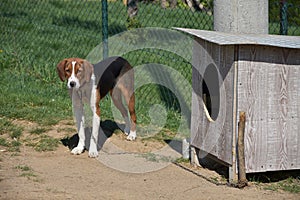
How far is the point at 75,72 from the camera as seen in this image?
6586 millimetres

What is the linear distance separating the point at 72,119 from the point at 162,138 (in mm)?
1159

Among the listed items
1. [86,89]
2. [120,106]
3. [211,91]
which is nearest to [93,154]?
[86,89]

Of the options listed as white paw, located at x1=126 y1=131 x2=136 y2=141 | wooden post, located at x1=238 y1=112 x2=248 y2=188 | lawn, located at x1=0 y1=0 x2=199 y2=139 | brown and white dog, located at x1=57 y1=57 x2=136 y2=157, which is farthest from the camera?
lawn, located at x1=0 y1=0 x2=199 y2=139

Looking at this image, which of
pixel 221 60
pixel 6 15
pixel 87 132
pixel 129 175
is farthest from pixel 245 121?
pixel 6 15

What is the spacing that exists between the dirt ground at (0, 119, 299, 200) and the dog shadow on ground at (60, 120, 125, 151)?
120mm

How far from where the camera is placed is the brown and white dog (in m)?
6.63

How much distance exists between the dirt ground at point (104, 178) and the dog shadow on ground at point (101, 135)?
12 cm

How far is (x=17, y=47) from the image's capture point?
38.0ft

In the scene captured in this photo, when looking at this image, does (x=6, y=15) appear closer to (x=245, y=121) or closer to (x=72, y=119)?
(x=72, y=119)

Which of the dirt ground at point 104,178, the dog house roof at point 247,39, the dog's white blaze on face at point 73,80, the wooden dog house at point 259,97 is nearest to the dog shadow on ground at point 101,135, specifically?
the dirt ground at point 104,178

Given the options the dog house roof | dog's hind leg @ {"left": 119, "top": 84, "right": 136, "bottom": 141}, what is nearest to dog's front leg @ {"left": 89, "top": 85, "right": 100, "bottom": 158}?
dog's hind leg @ {"left": 119, "top": 84, "right": 136, "bottom": 141}

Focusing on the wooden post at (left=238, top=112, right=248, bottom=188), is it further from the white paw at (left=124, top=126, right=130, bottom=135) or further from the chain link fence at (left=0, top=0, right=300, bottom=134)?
the chain link fence at (left=0, top=0, right=300, bottom=134)

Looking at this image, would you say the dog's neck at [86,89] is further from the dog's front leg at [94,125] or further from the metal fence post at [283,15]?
the metal fence post at [283,15]

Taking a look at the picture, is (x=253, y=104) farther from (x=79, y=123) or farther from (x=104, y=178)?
(x=79, y=123)
